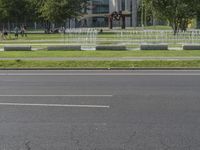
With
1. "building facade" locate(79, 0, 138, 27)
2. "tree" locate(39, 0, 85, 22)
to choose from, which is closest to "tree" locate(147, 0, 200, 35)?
"tree" locate(39, 0, 85, 22)

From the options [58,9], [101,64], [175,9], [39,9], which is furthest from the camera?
[39,9]

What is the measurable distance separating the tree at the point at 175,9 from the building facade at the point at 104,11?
9848 cm

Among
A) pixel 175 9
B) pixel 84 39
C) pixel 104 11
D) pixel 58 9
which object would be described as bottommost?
pixel 84 39

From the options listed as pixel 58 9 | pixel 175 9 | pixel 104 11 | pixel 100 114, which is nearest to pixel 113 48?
pixel 100 114

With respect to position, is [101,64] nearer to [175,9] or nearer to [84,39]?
[84,39]

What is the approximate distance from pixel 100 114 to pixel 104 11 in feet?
540

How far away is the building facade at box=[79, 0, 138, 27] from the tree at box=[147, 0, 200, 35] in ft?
323

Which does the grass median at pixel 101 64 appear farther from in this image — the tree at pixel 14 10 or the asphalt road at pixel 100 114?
the tree at pixel 14 10

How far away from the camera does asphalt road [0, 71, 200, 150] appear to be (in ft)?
26.2

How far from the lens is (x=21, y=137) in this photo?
27.5ft

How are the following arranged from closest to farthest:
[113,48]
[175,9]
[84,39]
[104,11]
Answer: [113,48], [84,39], [175,9], [104,11]

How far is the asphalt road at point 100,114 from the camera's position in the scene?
799 cm

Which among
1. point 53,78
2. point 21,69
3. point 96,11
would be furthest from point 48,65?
point 96,11

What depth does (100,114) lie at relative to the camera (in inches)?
417
